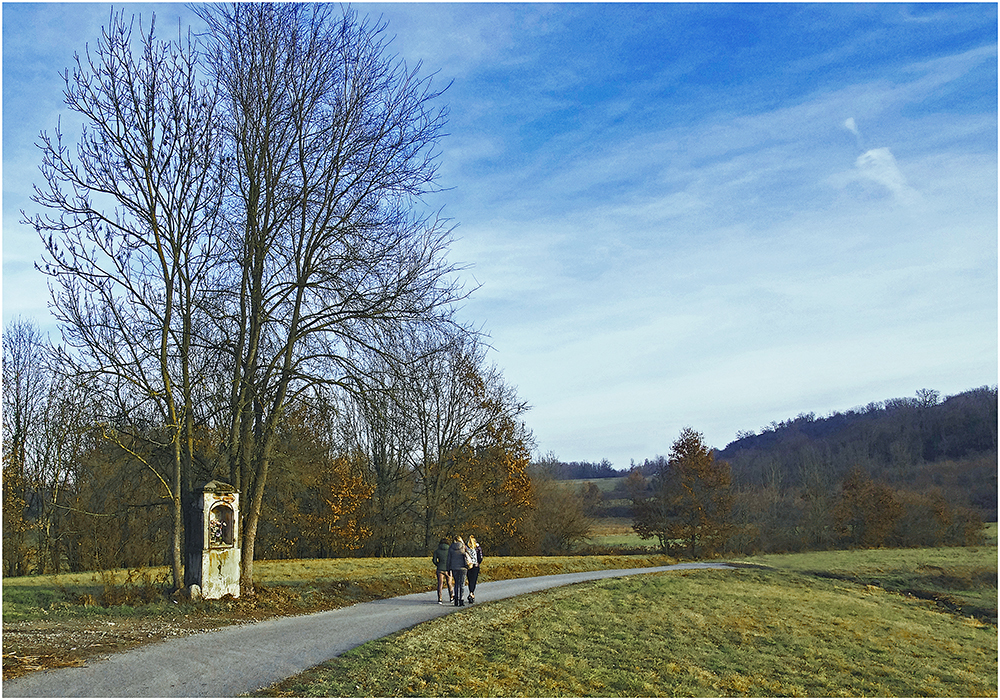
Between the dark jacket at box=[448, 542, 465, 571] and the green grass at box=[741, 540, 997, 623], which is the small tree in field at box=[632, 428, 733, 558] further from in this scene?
the dark jacket at box=[448, 542, 465, 571]

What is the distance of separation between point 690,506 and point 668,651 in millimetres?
30035

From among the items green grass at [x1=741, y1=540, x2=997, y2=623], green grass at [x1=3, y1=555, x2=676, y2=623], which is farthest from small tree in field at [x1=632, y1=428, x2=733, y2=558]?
green grass at [x1=3, y1=555, x2=676, y2=623]

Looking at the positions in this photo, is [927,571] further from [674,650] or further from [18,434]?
[18,434]

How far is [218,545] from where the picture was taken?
14.5 meters

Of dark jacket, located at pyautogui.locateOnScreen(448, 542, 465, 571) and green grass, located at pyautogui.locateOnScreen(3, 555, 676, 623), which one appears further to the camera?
dark jacket, located at pyautogui.locateOnScreen(448, 542, 465, 571)

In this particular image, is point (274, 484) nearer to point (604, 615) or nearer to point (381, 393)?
point (381, 393)

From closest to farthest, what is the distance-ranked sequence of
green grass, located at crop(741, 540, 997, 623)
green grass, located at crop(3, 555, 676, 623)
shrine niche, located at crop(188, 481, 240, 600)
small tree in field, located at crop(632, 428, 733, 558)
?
green grass, located at crop(3, 555, 676, 623) < shrine niche, located at crop(188, 481, 240, 600) < green grass, located at crop(741, 540, 997, 623) < small tree in field, located at crop(632, 428, 733, 558)

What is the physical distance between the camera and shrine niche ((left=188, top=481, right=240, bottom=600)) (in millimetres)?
14078

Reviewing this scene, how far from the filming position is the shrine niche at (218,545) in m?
14.1

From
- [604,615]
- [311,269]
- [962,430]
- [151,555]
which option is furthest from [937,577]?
[962,430]

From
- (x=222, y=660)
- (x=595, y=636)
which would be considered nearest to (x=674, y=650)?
(x=595, y=636)

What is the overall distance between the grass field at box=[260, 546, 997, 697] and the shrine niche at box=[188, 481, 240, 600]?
463 cm

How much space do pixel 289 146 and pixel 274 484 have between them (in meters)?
17.2

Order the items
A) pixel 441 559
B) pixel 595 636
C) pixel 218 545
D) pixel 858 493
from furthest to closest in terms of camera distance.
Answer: pixel 858 493 < pixel 441 559 < pixel 218 545 < pixel 595 636
